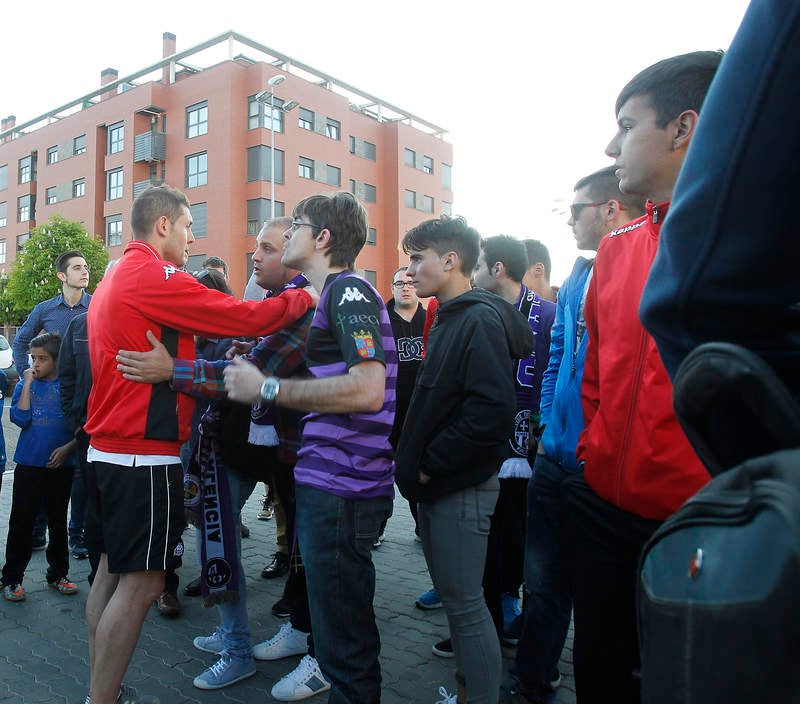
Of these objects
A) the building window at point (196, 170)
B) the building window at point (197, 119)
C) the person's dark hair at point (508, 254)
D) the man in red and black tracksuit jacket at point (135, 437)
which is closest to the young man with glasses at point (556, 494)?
the person's dark hair at point (508, 254)

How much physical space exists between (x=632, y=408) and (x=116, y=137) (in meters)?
48.2

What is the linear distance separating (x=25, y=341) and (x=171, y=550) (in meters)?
5.18

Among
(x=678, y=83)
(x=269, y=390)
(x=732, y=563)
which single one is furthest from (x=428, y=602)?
(x=732, y=563)

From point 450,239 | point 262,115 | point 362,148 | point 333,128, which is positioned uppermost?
point 333,128

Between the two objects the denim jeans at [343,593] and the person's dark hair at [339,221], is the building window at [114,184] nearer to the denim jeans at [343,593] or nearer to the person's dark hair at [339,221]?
the person's dark hair at [339,221]

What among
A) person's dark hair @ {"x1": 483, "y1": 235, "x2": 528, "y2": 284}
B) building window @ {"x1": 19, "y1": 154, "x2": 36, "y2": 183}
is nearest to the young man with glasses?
person's dark hair @ {"x1": 483, "y1": 235, "x2": 528, "y2": 284}

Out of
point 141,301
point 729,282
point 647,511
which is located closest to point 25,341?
point 141,301

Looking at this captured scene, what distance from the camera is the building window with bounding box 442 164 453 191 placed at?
50444 millimetres

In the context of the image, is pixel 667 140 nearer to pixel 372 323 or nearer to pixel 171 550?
pixel 372 323

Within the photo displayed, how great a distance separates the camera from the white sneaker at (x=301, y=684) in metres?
3.29

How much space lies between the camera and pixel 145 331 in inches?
120

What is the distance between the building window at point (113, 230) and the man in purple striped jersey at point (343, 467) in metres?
44.7

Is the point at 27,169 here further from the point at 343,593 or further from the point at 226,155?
the point at 343,593

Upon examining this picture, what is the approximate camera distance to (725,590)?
664 mm
